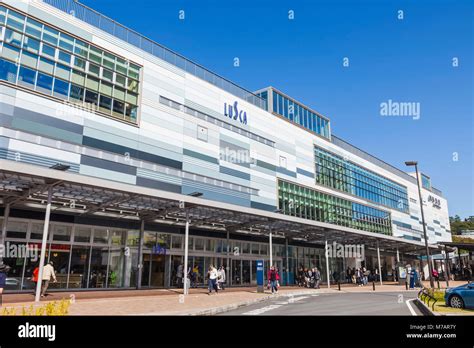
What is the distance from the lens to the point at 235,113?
3362 centimetres

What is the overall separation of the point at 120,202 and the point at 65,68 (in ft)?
30.0

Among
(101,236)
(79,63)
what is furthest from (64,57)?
(101,236)

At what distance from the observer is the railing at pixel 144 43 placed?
78.1ft

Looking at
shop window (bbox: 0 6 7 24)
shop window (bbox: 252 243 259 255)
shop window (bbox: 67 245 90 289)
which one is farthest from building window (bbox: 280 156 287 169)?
shop window (bbox: 0 6 7 24)

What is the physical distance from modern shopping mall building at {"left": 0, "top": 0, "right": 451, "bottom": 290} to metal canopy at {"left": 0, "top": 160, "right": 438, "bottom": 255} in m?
0.08

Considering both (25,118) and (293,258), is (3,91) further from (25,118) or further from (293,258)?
(293,258)

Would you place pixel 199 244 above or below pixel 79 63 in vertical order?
below

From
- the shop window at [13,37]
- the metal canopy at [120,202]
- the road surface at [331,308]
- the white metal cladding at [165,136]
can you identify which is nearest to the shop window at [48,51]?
the shop window at [13,37]

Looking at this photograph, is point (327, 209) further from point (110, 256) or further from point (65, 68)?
point (65, 68)

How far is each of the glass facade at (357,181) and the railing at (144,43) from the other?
41.0 ft

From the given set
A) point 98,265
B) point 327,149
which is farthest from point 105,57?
point 327,149

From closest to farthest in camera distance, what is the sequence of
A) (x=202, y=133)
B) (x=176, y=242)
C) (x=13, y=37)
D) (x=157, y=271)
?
(x=13, y=37) → (x=157, y=271) → (x=176, y=242) → (x=202, y=133)

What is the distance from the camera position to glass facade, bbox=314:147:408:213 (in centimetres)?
4454

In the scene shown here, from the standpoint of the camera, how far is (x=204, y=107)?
100 ft
